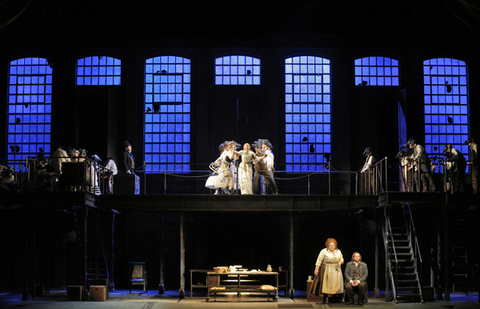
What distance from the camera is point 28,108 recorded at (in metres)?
23.2

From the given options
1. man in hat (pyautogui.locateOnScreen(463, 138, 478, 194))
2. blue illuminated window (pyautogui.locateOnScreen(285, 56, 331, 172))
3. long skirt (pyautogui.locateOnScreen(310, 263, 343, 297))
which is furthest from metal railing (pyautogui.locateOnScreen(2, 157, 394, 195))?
long skirt (pyautogui.locateOnScreen(310, 263, 343, 297))

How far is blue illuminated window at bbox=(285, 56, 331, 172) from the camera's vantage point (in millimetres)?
22781

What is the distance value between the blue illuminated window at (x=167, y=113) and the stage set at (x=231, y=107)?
0.05 m

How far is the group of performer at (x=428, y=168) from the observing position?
18000 millimetres

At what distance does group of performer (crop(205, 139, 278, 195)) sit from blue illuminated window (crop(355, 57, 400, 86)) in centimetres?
582

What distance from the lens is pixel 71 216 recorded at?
72.4ft

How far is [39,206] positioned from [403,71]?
45.7ft

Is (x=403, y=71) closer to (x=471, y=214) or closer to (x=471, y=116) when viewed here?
(x=471, y=116)

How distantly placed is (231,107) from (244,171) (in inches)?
181

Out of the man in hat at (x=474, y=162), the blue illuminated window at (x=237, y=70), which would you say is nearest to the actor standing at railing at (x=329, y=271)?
the man in hat at (x=474, y=162)

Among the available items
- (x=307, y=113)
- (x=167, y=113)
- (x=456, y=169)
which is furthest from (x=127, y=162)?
(x=456, y=169)

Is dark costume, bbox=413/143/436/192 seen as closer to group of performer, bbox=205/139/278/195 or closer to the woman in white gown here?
group of performer, bbox=205/139/278/195

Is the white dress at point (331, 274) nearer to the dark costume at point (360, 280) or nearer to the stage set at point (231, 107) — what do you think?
the dark costume at point (360, 280)

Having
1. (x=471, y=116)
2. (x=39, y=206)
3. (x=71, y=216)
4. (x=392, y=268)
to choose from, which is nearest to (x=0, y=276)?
(x=71, y=216)
